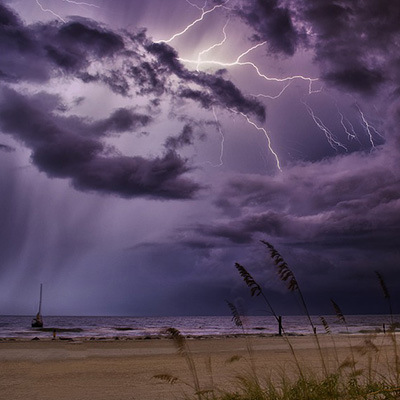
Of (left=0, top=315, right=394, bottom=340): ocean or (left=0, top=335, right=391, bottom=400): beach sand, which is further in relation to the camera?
(left=0, top=315, right=394, bottom=340): ocean

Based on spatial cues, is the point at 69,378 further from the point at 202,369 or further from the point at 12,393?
the point at 202,369

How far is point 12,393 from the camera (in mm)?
10484

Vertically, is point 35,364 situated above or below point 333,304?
below

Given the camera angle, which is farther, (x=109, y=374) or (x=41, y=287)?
(x=41, y=287)

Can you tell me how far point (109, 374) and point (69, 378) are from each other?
1234 millimetres

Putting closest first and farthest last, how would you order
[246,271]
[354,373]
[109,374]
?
[246,271] < [354,373] < [109,374]

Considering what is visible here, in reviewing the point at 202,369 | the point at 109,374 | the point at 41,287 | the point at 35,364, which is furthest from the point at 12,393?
the point at 41,287

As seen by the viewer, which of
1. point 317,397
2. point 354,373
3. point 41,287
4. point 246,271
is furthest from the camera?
point 41,287

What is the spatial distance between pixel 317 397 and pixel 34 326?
7928 cm

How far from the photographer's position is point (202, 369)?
579 inches

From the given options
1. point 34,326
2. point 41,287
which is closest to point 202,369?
point 34,326

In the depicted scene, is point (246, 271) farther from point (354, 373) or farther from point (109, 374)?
point (109, 374)

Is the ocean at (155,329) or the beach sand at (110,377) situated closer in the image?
the beach sand at (110,377)

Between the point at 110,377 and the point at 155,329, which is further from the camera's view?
the point at 155,329
